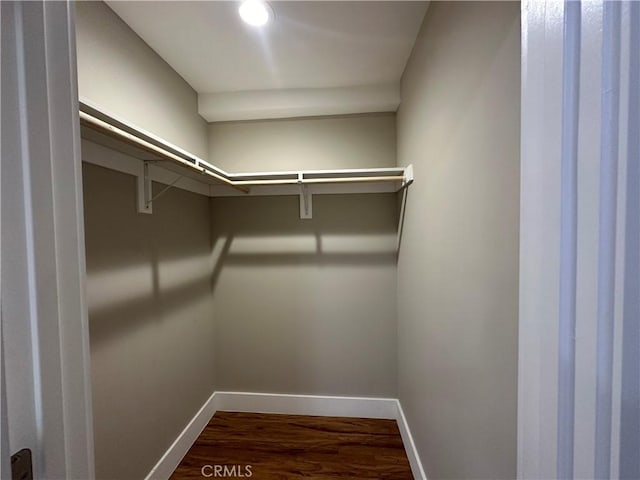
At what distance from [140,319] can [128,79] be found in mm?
1144

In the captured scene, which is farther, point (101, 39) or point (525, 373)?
point (101, 39)

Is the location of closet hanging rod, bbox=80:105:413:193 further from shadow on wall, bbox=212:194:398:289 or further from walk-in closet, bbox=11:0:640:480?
shadow on wall, bbox=212:194:398:289

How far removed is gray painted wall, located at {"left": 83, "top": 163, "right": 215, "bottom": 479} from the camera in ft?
3.75

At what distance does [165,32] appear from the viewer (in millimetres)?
1357

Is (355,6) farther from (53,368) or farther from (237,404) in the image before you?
(237,404)

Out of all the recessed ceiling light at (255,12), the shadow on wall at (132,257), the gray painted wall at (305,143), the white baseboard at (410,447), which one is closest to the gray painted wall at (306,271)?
the gray painted wall at (305,143)

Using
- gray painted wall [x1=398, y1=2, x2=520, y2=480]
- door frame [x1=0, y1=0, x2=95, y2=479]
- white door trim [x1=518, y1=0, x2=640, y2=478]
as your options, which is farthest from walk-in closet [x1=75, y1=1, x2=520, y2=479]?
door frame [x1=0, y1=0, x2=95, y2=479]

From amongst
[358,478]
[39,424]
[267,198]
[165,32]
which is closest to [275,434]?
[358,478]

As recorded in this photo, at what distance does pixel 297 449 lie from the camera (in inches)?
68.8

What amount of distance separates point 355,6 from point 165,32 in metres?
0.91

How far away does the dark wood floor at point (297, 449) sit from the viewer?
1.58 metres

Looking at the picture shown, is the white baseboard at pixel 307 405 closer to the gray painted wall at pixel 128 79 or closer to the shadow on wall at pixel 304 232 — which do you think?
the shadow on wall at pixel 304 232

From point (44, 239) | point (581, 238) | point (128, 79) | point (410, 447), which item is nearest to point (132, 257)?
point (128, 79)

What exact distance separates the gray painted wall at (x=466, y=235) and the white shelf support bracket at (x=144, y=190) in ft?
4.44
